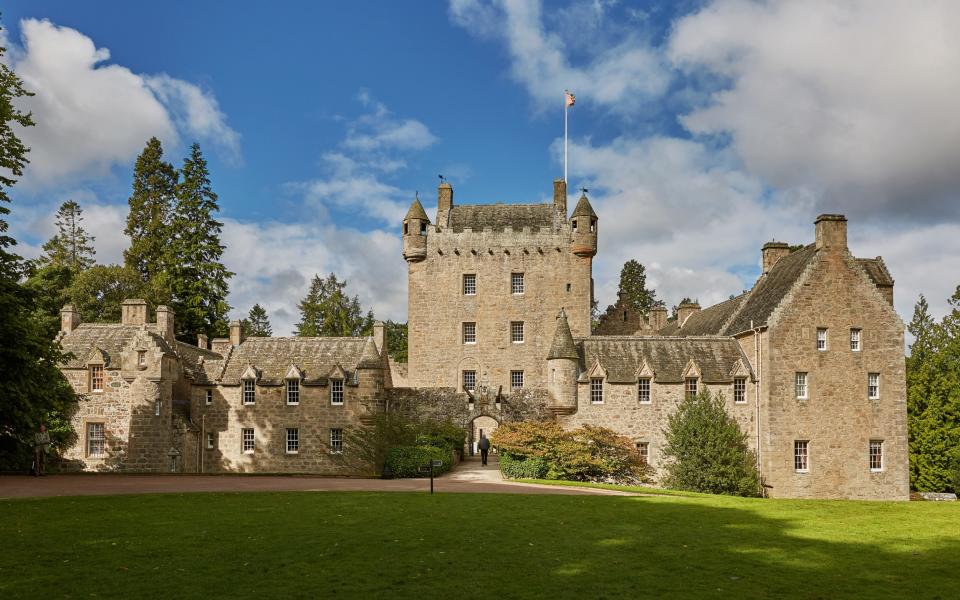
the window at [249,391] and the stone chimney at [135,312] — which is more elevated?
the stone chimney at [135,312]

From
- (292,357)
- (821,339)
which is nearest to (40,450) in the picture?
(292,357)

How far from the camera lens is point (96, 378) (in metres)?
35.1

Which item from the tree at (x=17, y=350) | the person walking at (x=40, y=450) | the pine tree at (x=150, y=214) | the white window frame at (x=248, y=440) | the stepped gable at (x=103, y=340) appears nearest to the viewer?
the tree at (x=17, y=350)

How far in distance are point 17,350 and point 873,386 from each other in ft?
116

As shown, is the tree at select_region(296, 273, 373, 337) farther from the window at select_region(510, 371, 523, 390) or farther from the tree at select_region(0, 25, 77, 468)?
the tree at select_region(0, 25, 77, 468)

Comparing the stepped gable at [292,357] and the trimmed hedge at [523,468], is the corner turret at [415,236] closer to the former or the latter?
the stepped gable at [292,357]

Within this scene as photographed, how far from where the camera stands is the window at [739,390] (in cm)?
3526

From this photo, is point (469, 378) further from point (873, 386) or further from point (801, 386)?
point (873, 386)

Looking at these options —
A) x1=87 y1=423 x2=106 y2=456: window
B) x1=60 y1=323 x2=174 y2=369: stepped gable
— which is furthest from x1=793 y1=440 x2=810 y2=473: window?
x1=87 y1=423 x2=106 y2=456: window

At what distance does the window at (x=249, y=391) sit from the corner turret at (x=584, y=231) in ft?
65.1

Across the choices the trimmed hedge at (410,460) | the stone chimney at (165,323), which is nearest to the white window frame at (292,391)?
the stone chimney at (165,323)

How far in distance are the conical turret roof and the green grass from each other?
51.6ft

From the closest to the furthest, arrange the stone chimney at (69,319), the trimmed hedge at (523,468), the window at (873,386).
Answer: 1. the trimmed hedge at (523,468)
2. the window at (873,386)
3. the stone chimney at (69,319)

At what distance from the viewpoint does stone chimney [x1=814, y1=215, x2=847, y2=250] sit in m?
35.4
